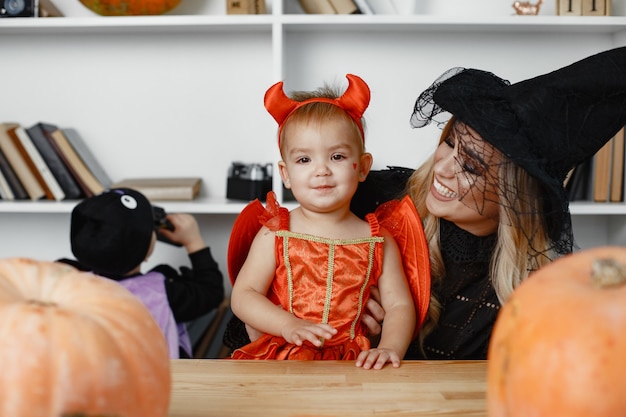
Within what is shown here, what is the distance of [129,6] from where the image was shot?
2416 millimetres

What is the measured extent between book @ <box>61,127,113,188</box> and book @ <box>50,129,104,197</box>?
15mm

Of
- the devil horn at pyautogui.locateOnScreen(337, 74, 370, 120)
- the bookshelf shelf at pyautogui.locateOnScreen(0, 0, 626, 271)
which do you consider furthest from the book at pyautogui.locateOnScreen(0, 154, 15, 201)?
the devil horn at pyautogui.locateOnScreen(337, 74, 370, 120)

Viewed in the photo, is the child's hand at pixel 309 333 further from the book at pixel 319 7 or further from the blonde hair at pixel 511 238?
the book at pixel 319 7

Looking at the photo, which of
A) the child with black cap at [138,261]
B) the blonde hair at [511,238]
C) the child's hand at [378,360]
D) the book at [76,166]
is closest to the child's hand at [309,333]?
the child's hand at [378,360]

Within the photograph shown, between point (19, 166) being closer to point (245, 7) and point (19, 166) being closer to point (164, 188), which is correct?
point (164, 188)

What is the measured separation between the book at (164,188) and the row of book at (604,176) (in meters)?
1.33

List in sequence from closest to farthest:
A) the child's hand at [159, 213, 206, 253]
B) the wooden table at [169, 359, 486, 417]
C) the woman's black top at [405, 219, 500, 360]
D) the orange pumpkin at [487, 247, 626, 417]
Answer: the orange pumpkin at [487, 247, 626, 417] < the wooden table at [169, 359, 486, 417] < the woman's black top at [405, 219, 500, 360] < the child's hand at [159, 213, 206, 253]

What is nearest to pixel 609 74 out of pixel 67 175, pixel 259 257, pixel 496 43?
pixel 259 257

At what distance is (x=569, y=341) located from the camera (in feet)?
1.26

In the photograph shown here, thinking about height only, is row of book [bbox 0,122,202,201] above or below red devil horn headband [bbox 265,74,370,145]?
below

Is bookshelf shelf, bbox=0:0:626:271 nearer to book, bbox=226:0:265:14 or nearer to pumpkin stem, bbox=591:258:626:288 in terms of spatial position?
book, bbox=226:0:265:14

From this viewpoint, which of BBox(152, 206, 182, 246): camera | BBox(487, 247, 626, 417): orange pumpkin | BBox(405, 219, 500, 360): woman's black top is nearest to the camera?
BBox(487, 247, 626, 417): orange pumpkin

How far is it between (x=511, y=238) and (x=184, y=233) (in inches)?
49.8

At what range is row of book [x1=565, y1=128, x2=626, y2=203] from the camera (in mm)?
2432
